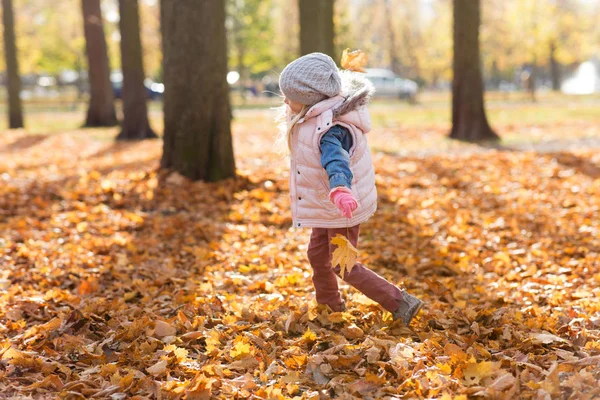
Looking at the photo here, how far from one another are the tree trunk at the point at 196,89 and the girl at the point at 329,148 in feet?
14.4

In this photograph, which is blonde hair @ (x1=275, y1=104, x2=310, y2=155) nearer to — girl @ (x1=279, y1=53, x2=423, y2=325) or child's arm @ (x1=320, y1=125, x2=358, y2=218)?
girl @ (x1=279, y1=53, x2=423, y2=325)

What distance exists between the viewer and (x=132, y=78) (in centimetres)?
1552

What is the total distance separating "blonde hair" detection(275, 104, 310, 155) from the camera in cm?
387

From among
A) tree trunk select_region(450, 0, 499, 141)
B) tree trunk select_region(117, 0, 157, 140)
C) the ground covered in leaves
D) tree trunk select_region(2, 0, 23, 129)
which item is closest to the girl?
the ground covered in leaves

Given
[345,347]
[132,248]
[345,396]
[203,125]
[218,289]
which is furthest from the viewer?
[203,125]

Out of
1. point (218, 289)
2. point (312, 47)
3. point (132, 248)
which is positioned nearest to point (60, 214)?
point (132, 248)

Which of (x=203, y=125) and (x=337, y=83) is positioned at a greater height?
(x=337, y=83)

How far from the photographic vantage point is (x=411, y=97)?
33.7 metres

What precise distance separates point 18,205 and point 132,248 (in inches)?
93.6

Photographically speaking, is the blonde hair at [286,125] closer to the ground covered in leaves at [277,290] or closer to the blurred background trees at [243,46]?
the blurred background trees at [243,46]

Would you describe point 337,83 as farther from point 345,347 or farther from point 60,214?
point 60,214

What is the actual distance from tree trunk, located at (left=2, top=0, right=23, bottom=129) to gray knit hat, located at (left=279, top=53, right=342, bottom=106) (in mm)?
16670

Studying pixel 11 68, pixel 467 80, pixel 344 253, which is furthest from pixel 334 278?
pixel 11 68

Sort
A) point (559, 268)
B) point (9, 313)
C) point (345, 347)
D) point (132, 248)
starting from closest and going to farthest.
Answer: point (345, 347) < point (9, 313) < point (559, 268) < point (132, 248)
